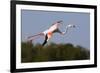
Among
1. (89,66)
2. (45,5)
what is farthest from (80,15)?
(89,66)

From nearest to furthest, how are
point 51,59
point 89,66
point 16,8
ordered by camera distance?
point 16,8 → point 51,59 → point 89,66

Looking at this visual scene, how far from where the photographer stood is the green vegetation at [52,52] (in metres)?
1.71

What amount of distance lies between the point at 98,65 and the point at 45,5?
739 millimetres

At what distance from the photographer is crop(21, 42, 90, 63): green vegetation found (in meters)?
1.71

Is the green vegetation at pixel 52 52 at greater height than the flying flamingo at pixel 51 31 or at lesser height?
lesser

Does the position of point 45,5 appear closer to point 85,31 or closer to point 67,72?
point 85,31

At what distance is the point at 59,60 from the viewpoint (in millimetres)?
1803

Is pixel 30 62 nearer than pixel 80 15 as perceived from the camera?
Yes

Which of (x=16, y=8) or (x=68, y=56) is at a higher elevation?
(x=16, y=8)

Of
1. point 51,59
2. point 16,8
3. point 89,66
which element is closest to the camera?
point 16,8

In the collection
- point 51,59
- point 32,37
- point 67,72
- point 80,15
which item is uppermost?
point 80,15

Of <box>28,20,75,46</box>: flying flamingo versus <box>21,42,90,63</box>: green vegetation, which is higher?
<box>28,20,75,46</box>: flying flamingo

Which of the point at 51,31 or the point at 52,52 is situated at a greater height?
the point at 51,31

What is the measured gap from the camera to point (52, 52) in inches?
70.4
